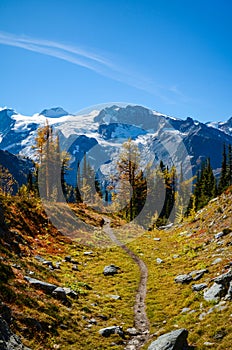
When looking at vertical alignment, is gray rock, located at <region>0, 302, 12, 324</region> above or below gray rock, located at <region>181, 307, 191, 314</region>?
above

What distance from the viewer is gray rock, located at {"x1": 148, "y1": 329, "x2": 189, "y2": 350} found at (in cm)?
1269

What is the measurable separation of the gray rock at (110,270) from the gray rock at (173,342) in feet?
44.5

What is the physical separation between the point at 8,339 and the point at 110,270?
53.4ft

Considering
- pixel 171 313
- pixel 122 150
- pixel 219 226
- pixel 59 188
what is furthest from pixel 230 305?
pixel 59 188

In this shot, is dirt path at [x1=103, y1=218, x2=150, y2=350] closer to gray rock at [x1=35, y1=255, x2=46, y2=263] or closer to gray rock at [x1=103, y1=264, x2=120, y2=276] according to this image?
gray rock at [x1=103, y1=264, x2=120, y2=276]

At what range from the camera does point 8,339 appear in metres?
11.4

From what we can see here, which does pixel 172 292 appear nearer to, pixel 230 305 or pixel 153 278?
pixel 153 278

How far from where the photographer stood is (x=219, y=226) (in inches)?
1300

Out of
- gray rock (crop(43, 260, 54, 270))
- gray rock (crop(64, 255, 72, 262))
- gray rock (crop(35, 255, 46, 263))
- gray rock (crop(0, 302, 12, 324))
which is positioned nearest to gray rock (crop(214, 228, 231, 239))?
gray rock (crop(64, 255, 72, 262))

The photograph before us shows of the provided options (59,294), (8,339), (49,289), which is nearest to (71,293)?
(59,294)

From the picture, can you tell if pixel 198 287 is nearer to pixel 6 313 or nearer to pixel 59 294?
pixel 59 294

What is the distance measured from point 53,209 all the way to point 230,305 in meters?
34.3

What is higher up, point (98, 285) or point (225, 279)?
point (225, 279)

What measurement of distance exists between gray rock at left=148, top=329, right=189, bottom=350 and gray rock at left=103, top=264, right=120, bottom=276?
13553 mm
